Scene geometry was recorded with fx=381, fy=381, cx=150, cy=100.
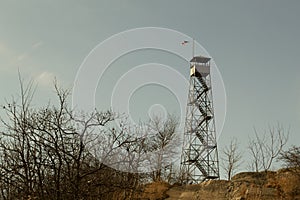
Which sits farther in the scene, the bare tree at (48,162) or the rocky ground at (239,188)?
the rocky ground at (239,188)

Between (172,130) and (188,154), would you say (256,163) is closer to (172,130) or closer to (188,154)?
(188,154)

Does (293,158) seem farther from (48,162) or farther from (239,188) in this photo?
(48,162)

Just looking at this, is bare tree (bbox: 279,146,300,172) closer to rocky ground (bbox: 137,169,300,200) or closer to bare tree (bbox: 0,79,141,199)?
rocky ground (bbox: 137,169,300,200)

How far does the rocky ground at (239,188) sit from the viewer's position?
14.7 m

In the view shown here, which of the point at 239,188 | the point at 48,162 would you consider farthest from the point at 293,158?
the point at 48,162

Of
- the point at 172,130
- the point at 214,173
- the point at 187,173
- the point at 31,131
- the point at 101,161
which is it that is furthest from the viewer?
the point at 172,130

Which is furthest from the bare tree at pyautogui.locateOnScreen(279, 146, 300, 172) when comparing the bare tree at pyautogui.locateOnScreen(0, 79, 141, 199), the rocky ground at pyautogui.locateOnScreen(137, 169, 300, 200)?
the bare tree at pyautogui.locateOnScreen(0, 79, 141, 199)

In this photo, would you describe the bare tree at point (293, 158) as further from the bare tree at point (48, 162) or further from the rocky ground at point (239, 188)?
the bare tree at point (48, 162)

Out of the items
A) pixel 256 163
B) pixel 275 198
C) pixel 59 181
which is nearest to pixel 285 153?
pixel 275 198

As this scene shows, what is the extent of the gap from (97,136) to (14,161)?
4.70 ft

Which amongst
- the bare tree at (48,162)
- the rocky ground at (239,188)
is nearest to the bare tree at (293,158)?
the rocky ground at (239,188)

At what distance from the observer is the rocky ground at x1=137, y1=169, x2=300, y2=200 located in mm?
14727

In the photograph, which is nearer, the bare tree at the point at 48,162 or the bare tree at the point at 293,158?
the bare tree at the point at 48,162

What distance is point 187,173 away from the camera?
978 inches
